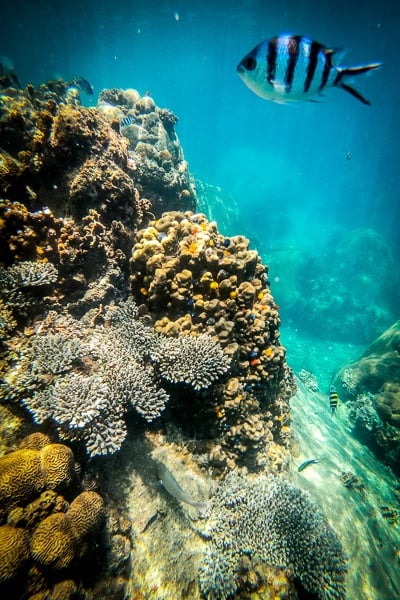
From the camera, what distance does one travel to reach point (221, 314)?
4.21 metres

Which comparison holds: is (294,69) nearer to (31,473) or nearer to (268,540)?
(31,473)

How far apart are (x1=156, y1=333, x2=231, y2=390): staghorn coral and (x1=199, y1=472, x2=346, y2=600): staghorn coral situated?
66.9 inches

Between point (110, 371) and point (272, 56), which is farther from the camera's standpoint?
point (110, 371)

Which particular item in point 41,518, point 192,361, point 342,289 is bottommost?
point 41,518

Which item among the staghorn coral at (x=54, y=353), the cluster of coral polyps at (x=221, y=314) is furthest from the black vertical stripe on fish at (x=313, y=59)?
the staghorn coral at (x=54, y=353)

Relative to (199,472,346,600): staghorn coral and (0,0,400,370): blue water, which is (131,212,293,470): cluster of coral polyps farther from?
(0,0,400,370): blue water

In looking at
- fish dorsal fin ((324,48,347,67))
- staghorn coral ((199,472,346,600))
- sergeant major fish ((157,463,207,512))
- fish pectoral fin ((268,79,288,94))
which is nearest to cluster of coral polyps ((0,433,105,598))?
sergeant major fish ((157,463,207,512))

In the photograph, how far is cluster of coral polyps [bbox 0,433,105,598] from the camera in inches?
90.3

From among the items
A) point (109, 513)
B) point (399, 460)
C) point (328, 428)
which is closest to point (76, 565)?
point (109, 513)

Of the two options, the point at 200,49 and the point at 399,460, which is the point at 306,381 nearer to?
the point at 399,460

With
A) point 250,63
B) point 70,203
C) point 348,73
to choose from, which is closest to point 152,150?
point 70,203

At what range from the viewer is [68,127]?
444 cm

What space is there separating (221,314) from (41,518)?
3.10 meters

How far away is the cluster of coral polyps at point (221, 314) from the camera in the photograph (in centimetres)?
409
